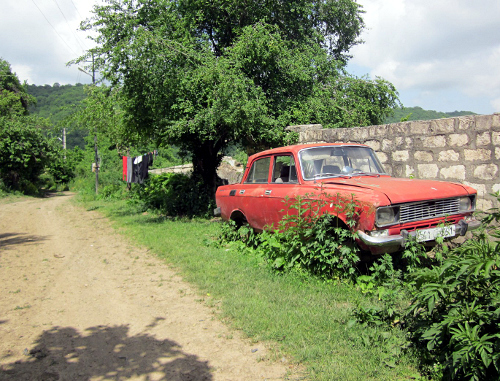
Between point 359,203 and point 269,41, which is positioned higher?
point 269,41

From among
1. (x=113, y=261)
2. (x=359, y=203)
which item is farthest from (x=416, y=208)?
(x=113, y=261)

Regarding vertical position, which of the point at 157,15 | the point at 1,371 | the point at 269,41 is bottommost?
Answer: the point at 1,371

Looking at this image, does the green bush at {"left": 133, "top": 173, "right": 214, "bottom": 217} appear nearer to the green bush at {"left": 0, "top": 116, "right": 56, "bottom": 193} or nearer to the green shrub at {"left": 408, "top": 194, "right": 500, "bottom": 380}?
the green shrub at {"left": 408, "top": 194, "right": 500, "bottom": 380}

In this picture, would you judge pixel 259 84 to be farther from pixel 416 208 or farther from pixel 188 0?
pixel 416 208

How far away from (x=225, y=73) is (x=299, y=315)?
7595 millimetres

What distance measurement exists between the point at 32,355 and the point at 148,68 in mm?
8299

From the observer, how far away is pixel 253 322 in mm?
4203

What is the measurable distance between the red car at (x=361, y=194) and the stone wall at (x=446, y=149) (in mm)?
719

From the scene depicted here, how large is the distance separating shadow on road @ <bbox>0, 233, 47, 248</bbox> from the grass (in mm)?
4259

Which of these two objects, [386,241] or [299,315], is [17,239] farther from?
[386,241]

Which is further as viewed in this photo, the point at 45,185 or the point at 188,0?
the point at 45,185

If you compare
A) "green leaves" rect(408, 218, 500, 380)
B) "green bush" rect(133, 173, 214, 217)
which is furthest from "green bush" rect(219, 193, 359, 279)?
"green bush" rect(133, 173, 214, 217)

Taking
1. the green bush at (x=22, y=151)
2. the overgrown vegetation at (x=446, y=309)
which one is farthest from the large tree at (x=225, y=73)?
the green bush at (x=22, y=151)

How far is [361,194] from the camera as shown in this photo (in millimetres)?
4785
